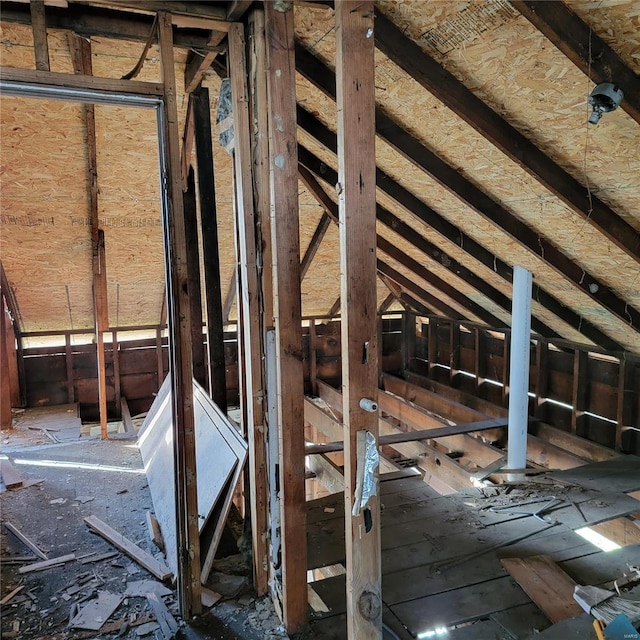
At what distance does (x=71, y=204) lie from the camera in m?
4.31

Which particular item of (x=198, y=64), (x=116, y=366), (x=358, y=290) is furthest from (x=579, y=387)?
(x=116, y=366)

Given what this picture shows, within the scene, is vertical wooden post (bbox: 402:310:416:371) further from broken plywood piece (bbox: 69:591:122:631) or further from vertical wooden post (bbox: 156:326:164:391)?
broken plywood piece (bbox: 69:591:122:631)

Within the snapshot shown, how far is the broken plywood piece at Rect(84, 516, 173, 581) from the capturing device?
2631mm

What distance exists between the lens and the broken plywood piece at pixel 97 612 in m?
2.23

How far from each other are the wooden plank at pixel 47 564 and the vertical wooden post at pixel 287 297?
141cm

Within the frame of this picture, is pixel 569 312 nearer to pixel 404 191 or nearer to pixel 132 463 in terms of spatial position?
pixel 404 191

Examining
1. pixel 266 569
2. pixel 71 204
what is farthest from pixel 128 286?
pixel 266 569

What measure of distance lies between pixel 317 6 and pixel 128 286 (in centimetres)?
405

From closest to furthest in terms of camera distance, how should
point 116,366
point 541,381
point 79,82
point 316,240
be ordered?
point 79,82 → point 541,381 → point 316,240 → point 116,366

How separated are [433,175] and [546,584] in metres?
2.29

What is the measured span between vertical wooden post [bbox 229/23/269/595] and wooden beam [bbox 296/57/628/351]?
0.61 metres

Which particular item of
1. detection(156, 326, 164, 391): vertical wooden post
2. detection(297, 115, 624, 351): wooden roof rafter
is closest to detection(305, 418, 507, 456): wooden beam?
detection(297, 115, 624, 351): wooden roof rafter

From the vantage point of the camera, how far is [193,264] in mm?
3836

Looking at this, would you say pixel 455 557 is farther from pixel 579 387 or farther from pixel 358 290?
pixel 579 387
